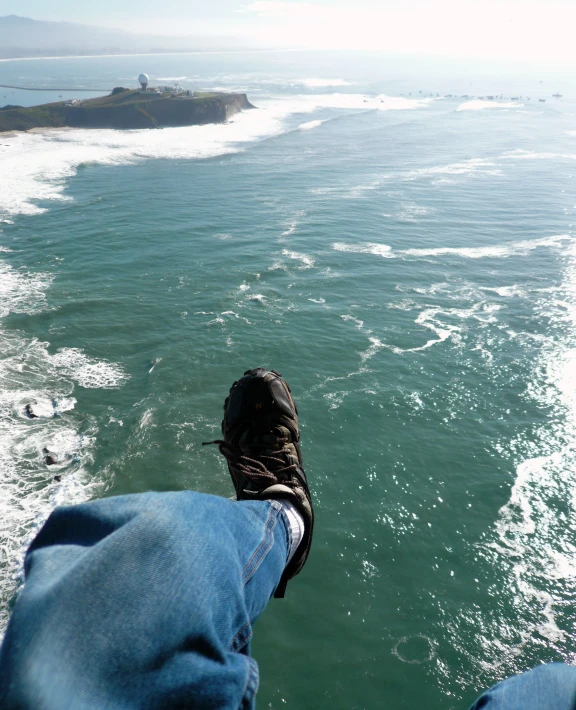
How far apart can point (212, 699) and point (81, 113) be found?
122416mm

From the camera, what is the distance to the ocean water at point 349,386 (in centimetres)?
1420

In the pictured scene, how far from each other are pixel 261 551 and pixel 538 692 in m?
2.20

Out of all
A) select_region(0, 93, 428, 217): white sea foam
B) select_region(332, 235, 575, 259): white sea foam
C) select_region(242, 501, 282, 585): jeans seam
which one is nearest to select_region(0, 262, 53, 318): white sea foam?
select_region(0, 93, 428, 217): white sea foam

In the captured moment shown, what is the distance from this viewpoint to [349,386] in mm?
23766

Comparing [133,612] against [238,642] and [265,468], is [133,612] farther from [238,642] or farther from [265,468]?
[265,468]

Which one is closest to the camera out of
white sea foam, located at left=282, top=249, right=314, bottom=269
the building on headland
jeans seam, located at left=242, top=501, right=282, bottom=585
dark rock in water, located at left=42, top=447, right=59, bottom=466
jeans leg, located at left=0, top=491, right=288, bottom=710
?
jeans leg, located at left=0, top=491, right=288, bottom=710

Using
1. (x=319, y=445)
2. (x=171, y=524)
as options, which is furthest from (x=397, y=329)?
(x=171, y=524)

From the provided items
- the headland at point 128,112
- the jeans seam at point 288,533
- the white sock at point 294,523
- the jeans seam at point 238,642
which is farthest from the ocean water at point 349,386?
the headland at point 128,112

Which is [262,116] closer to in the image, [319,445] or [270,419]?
[319,445]

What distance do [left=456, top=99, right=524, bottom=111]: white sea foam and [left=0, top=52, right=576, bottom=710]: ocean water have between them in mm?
95985

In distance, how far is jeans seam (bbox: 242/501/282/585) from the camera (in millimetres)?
3679

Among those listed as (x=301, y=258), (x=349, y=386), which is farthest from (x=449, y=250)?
(x=349, y=386)

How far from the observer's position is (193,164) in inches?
2790

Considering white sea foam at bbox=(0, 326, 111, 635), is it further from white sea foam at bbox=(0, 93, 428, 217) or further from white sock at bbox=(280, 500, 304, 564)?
white sea foam at bbox=(0, 93, 428, 217)
